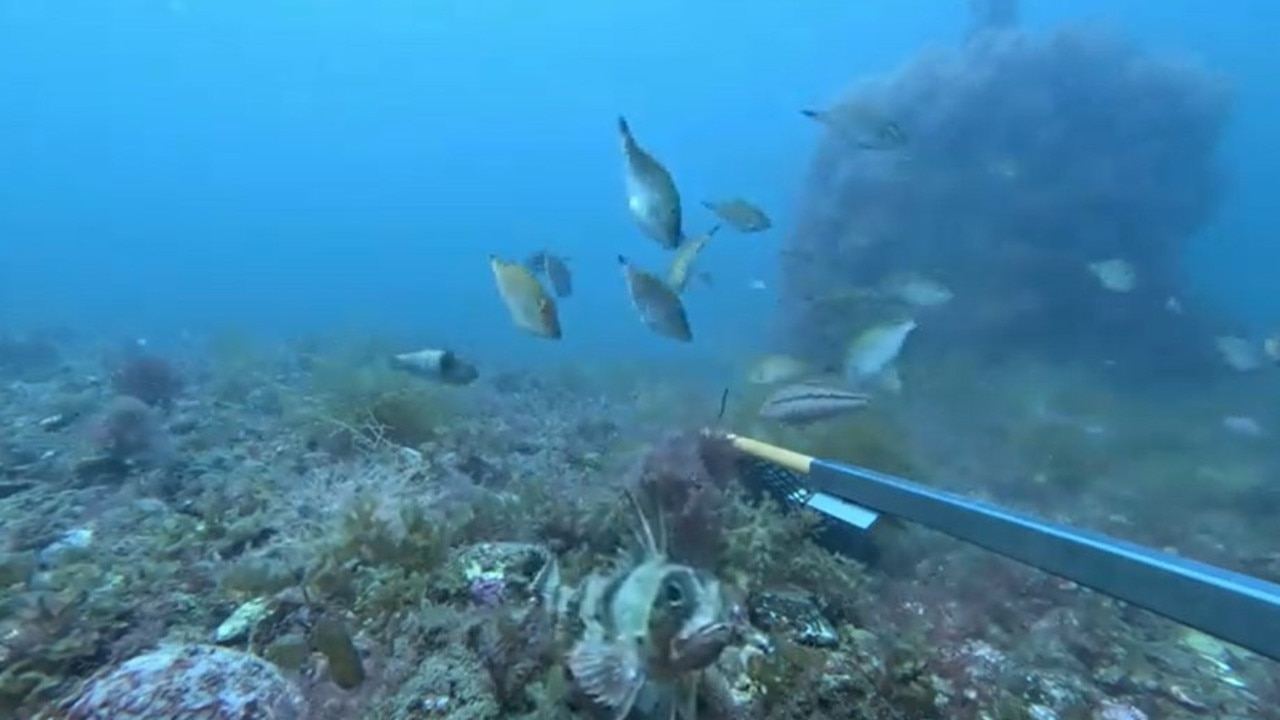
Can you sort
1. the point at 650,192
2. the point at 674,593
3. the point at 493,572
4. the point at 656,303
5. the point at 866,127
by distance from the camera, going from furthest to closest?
the point at 866,127, the point at 656,303, the point at 650,192, the point at 493,572, the point at 674,593

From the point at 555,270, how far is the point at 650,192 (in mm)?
2896

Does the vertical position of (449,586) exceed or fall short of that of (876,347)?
it falls short

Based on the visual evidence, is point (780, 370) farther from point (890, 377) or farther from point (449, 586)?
point (449, 586)

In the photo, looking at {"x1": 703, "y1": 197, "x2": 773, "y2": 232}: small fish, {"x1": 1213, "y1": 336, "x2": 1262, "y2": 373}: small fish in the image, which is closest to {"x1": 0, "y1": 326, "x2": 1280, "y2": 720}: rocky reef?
{"x1": 703, "y1": 197, "x2": 773, "y2": 232}: small fish

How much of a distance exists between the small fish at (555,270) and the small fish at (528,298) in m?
1.93

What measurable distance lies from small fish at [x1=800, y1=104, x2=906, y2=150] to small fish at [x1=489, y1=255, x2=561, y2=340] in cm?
446

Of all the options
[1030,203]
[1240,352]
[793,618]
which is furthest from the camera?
[1030,203]

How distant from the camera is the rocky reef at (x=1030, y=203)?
17219 mm

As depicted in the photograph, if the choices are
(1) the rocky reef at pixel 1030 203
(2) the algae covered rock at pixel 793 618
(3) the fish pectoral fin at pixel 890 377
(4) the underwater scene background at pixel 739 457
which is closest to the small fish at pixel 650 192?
(4) the underwater scene background at pixel 739 457

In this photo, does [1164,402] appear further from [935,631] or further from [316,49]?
[316,49]

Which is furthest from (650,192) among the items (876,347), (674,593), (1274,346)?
(1274,346)

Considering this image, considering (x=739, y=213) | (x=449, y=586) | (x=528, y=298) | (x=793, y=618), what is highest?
(x=739, y=213)

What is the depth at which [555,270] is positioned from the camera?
7.12 metres

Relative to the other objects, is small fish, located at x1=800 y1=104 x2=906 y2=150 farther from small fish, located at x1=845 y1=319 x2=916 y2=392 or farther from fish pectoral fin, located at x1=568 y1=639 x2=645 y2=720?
fish pectoral fin, located at x1=568 y1=639 x2=645 y2=720
